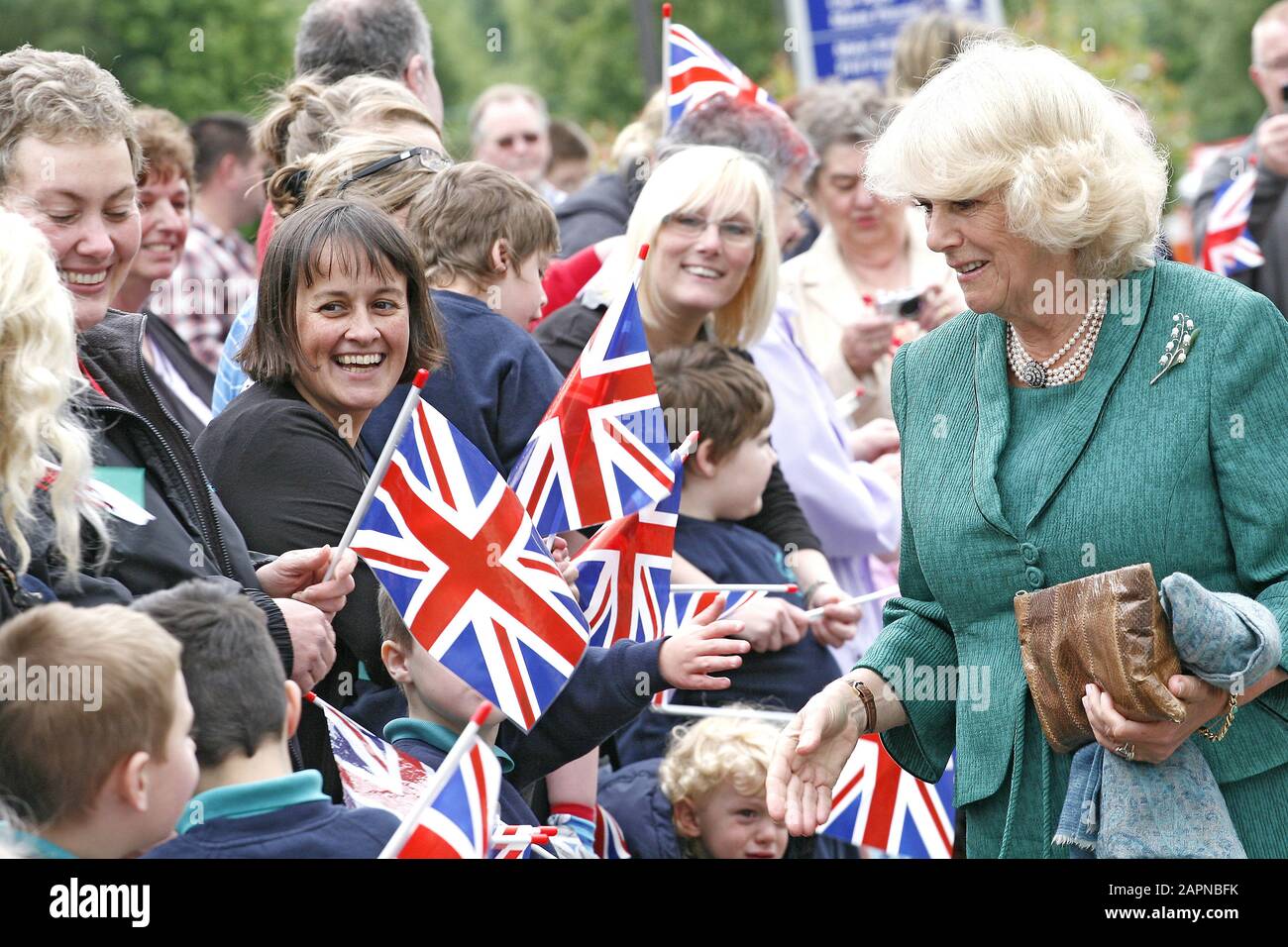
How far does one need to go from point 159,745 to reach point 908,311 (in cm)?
472

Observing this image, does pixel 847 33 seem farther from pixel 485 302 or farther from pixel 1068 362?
pixel 1068 362

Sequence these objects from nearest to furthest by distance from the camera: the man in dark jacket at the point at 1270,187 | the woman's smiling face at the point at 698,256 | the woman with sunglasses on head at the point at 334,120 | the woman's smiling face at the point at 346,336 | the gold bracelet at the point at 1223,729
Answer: the gold bracelet at the point at 1223,729 → the woman's smiling face at the point at 346,336 → the woman with sunglasses on head at the point at 334,120 → the woman's smiling face at the point at 698,256 → the man in dark jacket at the point at 1270,187

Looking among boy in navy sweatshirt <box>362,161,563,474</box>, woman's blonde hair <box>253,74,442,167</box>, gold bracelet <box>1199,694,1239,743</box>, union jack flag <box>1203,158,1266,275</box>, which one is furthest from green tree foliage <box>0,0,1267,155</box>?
gold bracelet <box>1199,694,1239,743</box>

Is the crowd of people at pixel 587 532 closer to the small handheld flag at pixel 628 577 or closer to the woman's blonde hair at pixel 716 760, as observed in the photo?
the woman's blonde hair at pixel 716 760

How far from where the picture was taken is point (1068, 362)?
356cm

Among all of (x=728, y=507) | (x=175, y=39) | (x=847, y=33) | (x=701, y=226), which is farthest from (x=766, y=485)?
(x=175, y=39)

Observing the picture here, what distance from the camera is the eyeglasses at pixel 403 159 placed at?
522cm

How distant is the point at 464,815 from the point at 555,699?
963 mm

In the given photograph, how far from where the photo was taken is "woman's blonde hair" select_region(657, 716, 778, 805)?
513 centimetres

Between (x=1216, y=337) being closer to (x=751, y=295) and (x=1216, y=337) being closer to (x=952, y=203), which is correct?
(x=952, y=203)

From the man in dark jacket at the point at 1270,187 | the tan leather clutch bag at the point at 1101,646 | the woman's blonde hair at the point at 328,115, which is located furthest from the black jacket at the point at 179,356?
the man in dark jacket at the point at 1270,187

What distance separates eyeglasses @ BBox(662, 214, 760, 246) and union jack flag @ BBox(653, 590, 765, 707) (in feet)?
3.74
